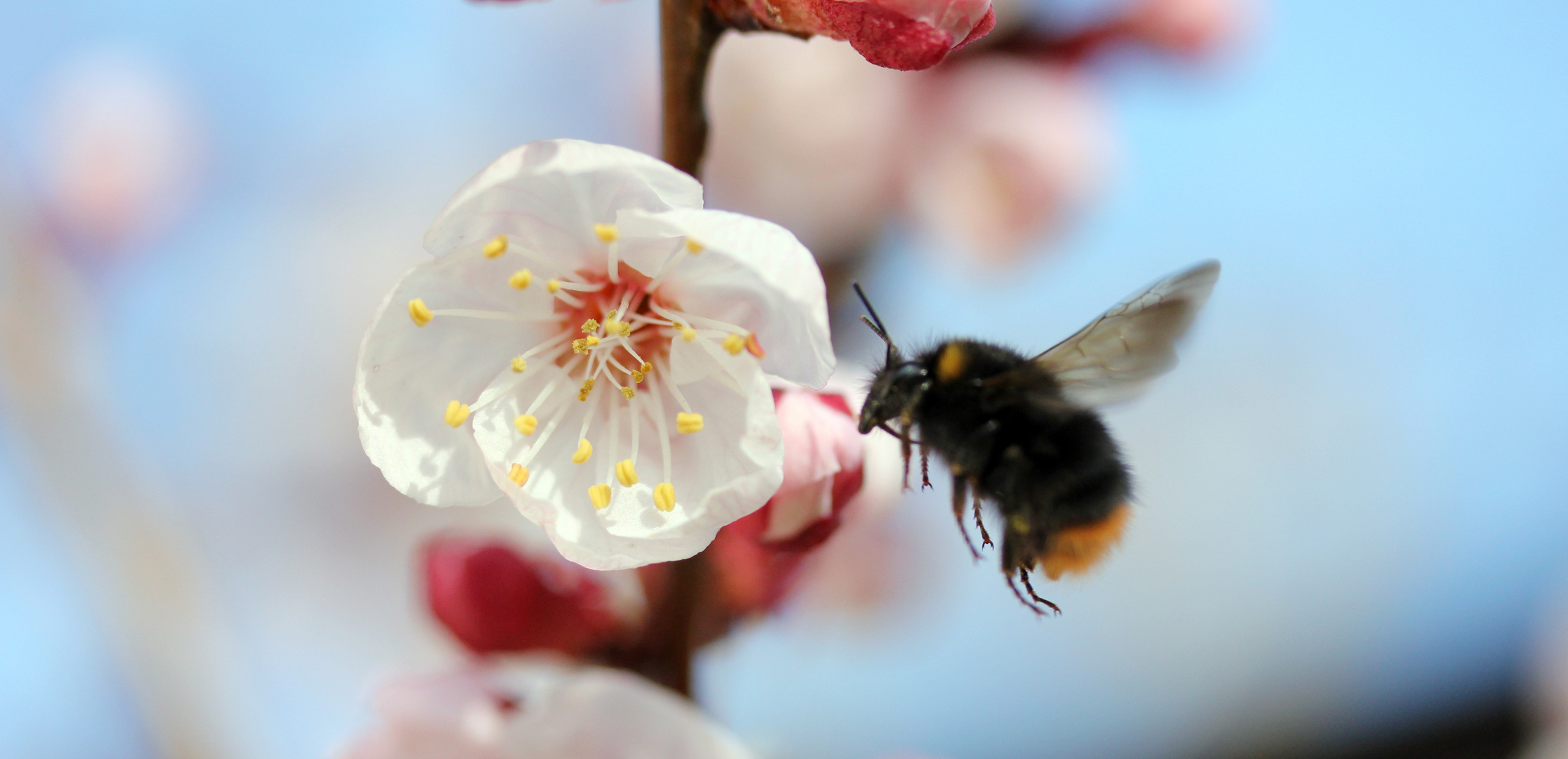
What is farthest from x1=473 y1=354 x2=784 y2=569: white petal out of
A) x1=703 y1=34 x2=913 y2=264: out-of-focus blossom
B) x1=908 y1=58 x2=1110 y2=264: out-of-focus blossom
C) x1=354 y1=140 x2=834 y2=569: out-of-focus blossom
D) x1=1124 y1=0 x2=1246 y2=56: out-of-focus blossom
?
x1=1124 y1=0 x2=1246 y2=56: out-of-focus blossom

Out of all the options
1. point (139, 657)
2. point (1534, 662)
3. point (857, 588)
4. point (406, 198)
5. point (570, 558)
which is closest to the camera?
point (570, 558)

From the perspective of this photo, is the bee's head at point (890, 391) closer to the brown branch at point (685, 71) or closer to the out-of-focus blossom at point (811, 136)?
the brown branch at point (685, 71)

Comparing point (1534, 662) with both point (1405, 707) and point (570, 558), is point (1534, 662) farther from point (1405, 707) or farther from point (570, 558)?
point (570, 558)

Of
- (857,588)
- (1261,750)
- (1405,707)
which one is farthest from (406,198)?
(1405,707)

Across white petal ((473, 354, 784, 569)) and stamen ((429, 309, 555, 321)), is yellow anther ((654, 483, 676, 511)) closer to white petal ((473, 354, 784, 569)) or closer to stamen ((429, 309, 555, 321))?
white petal ((473, 354, 784, 569))

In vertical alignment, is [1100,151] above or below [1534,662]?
above

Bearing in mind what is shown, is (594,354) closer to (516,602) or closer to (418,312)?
(418,312)

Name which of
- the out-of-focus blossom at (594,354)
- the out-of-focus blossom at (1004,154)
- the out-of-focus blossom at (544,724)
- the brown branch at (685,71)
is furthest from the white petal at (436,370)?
the out-of-focus blossom at (1004,154)
